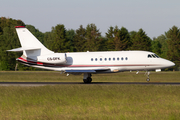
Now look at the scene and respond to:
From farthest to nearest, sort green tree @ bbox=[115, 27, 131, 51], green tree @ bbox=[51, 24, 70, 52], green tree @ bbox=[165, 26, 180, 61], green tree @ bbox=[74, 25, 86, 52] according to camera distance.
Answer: green tree @ bbox=[74, 25, 86, 52] < green tree @ bbox=[115, 27, 131, 51] < green tree @ bbox=[51, 24, 70, 52] < green tree @ bbox=[165, 26, 180, 61]

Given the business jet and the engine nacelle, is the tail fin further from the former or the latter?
the engine nacelle

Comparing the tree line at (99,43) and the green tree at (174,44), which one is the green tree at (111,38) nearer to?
the tree line at (99,43)

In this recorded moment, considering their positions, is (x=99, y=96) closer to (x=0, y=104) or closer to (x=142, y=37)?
(x=0, y=104)

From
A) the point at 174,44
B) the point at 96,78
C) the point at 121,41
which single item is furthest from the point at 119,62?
the point at 121,41

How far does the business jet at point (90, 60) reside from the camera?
30672mm

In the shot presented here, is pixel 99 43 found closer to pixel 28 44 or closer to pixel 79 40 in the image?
pixel 79 40

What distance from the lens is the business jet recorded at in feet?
101

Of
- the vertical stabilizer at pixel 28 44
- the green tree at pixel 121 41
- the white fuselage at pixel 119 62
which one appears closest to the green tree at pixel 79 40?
the green tree at pixel 121 41

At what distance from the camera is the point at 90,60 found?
3136cm

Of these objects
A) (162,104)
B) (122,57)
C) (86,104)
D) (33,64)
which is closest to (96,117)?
(86,104)

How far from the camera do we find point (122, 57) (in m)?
30.8

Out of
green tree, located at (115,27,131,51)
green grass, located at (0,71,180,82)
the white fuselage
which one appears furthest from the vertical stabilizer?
green tree, located at (115,27,131,51)

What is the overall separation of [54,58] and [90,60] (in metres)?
4.10

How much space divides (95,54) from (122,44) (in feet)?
→ 186
